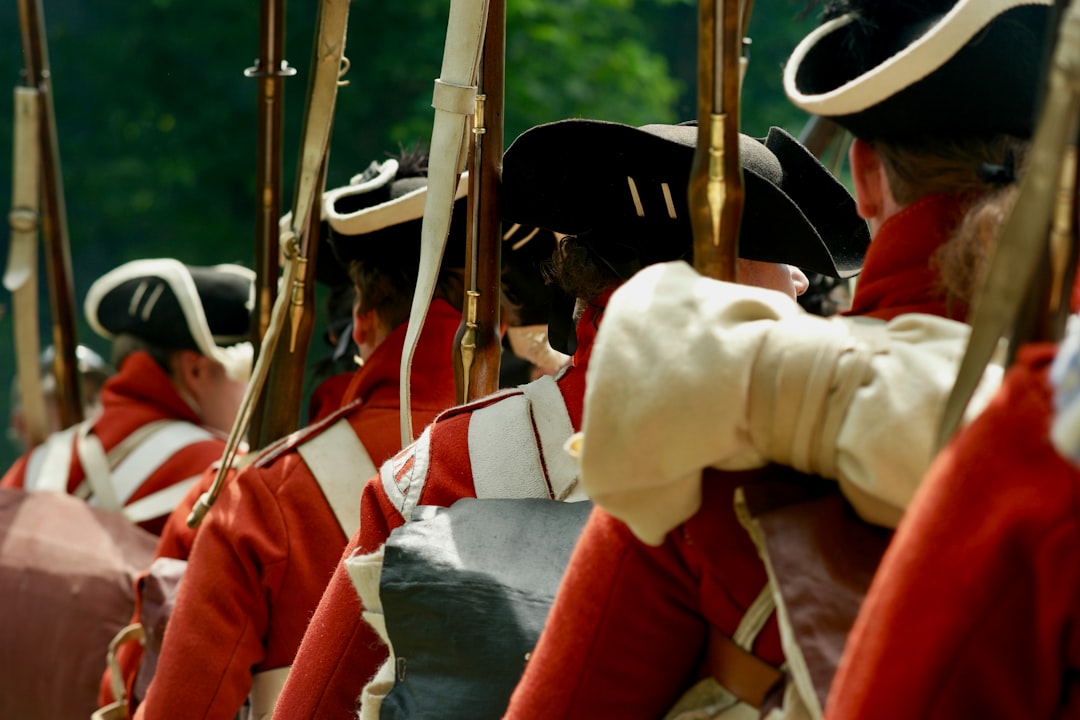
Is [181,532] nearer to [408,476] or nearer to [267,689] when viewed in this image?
[267,689]

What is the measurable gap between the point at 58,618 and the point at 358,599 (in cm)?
177

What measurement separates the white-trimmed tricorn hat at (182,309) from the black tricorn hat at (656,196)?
222cm

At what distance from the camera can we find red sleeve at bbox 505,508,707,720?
143 centimetres

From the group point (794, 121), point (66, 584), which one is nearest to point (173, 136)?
point (794, 121)

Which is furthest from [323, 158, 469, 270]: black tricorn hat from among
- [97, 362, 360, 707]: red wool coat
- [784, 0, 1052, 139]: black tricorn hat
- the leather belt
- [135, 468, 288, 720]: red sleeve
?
the leather belt

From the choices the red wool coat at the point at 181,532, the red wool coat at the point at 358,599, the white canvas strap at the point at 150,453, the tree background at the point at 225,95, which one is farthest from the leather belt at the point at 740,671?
the tree background at the point at 225,95

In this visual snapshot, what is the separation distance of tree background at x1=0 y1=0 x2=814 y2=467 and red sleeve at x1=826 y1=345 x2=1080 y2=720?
32.3 feet

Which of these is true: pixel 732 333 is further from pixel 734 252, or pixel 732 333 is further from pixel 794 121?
pixel 794 121

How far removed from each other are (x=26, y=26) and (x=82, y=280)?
9.24 meters

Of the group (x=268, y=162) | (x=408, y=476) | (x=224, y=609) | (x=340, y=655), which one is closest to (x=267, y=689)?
(x=224, y=609)

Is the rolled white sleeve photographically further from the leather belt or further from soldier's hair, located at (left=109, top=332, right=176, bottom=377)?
soldier's hair, located at (left=109, top=332, right=176, bottom=377)

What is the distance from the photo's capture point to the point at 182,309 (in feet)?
14.4

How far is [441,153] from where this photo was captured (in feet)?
7.60

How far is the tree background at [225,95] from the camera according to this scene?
11500 mm
